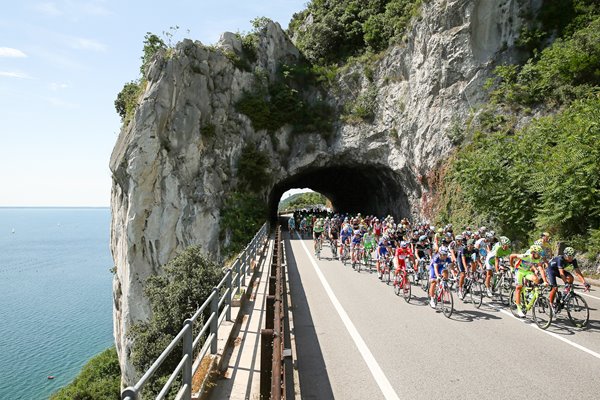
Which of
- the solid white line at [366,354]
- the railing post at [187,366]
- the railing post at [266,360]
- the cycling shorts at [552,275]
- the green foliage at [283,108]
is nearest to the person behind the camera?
the railing post at [187,366]

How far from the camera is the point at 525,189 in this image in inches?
719

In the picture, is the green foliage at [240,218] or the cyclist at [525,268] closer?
the cyclist at [525,268]

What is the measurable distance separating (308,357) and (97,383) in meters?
34.5

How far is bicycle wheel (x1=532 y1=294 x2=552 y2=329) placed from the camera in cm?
895

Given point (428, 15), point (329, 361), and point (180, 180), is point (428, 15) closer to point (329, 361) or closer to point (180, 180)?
point (180, 180)

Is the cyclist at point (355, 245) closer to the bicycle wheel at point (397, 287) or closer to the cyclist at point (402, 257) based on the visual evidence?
the cyclist at point (402, 257)

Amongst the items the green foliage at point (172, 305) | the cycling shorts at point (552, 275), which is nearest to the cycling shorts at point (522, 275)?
the cycling shorts at point (552, 275)

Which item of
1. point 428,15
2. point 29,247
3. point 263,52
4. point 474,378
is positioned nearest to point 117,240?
point 263,52

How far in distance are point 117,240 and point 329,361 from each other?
32005mm

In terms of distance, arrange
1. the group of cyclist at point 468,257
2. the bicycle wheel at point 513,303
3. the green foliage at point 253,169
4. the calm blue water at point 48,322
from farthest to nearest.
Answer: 1. the calm blue water at point 48,322
2. the green foliage at point 253,169
3. the bicycle wheel at point 513,303
4. the group of cyclist at point 468,257

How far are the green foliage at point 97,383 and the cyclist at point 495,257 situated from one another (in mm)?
32921

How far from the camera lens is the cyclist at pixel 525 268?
9.59 m

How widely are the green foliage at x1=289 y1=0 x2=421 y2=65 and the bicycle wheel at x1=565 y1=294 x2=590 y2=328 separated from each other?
2920cm

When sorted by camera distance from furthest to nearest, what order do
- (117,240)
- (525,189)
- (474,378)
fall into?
(117,240)
(525,189)
(474,378)
